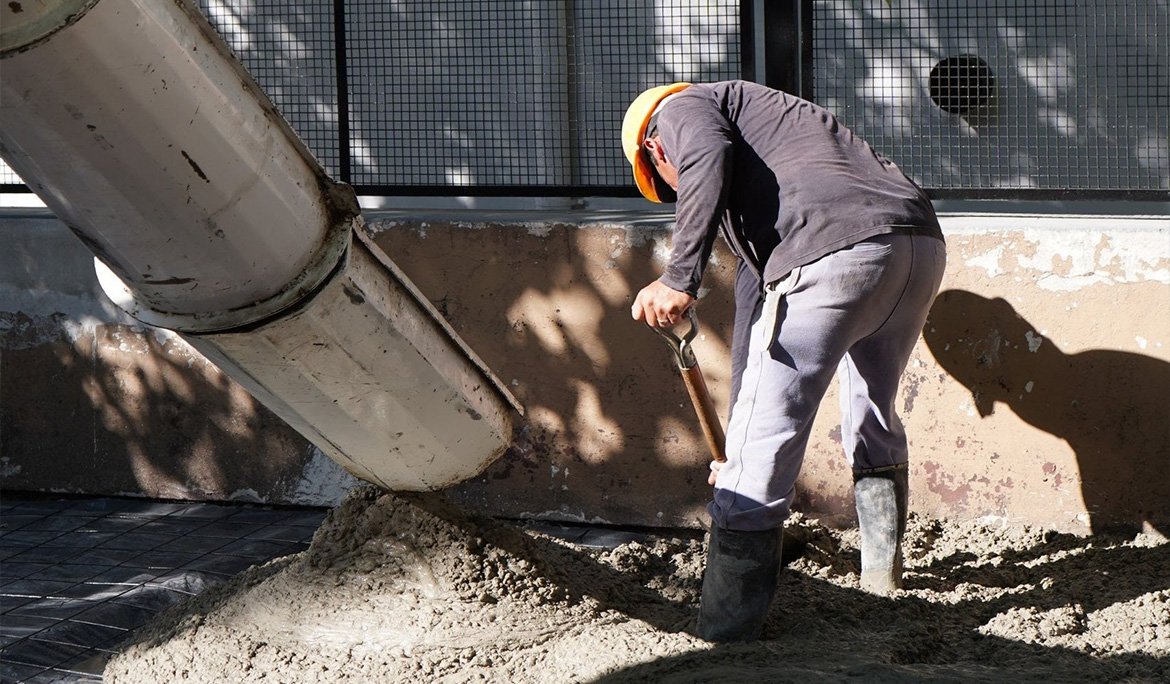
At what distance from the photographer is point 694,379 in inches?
141

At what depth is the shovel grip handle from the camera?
11.8ft

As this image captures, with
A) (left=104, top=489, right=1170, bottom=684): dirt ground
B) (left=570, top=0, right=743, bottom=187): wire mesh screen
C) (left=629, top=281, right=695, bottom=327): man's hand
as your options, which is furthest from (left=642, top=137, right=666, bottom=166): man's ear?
(left=570, top=0, right=743, bottom=187): wire mesh screen

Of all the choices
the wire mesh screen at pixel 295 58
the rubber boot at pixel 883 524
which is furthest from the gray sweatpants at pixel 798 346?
the wire mesh screen at pixel 295 58

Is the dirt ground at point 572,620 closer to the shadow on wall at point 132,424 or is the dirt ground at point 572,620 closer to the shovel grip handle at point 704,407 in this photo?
the shovel grip handle at point 704,407

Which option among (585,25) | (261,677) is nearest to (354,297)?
(261,677)

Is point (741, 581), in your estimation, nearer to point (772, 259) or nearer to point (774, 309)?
point (774, 309)

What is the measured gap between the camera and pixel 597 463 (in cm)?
474

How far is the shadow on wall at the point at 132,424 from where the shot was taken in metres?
5.12

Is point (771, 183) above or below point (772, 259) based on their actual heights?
above

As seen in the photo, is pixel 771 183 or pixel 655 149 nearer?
pixel 771 183

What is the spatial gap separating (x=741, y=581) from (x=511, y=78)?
2.64m

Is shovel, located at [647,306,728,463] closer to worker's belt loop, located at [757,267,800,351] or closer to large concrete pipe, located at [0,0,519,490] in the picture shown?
worker's belt loop, located at [757,267,800,351]

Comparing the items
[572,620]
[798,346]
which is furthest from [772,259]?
[572,620]

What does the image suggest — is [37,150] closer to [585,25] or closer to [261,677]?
[261,677]
